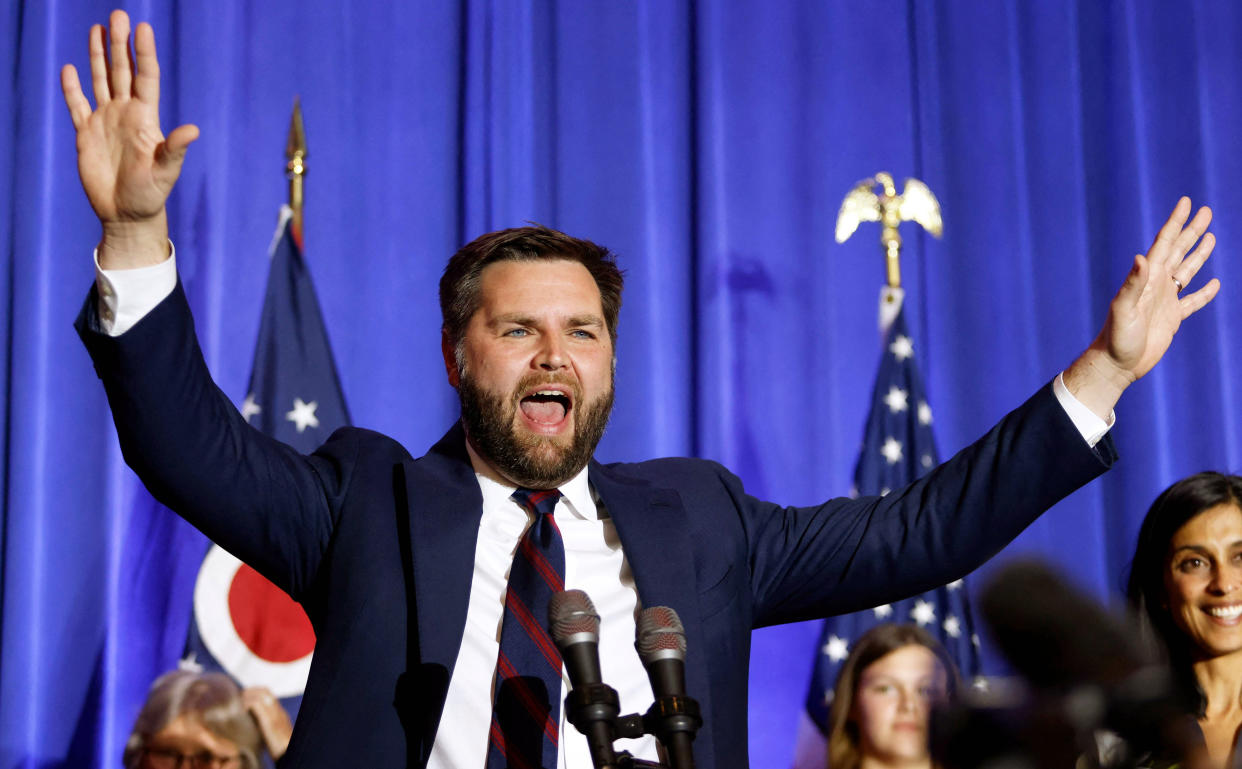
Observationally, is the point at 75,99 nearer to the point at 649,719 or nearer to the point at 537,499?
the point at 537,499

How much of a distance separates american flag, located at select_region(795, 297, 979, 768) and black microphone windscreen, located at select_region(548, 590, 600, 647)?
248 centimetres

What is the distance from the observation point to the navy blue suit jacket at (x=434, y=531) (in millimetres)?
1584

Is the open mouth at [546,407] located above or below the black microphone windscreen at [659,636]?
above

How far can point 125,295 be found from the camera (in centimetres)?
153

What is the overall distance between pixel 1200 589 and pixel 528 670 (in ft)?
4.85

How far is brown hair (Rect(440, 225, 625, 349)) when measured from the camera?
2.01m

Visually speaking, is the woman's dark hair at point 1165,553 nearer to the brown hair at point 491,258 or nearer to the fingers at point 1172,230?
the fingers at point 1172,230

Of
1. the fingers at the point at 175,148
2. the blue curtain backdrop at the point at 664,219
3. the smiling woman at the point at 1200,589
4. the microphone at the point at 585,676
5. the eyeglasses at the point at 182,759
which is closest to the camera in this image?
the microphone at the point at 585,676

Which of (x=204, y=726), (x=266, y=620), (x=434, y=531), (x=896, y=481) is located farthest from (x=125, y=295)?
(x=896, y=481)

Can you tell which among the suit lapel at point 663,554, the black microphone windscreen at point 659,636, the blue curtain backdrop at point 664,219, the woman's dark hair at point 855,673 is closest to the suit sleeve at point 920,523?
the suit lapel at point 663,554

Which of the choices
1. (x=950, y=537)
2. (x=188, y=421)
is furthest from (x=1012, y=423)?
(x=188, y=421)

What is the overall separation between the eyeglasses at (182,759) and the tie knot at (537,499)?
5.27 ft

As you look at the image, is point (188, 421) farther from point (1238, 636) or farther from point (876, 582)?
point (1238, 636)

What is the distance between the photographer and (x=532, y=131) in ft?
13.0
